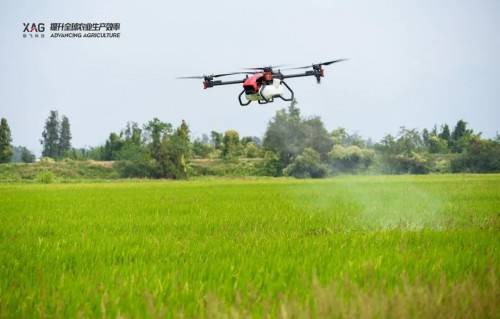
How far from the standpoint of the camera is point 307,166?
155ft

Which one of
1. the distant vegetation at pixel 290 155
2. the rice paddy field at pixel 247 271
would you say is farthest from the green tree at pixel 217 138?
the rice paddy field at pixel 247 271

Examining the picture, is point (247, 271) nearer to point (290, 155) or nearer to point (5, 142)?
point (290, 155)

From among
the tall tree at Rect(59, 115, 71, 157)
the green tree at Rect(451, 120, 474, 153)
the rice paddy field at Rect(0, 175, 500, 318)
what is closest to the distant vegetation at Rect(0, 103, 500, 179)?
the green tree at Rect(451, 120, 474, 153)

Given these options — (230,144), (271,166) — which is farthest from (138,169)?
(271,166)

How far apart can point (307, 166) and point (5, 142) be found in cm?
3326

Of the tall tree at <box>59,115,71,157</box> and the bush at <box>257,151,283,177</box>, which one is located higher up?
the tall tree at <box>59,115,71,157</box>

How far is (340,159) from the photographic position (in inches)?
1870

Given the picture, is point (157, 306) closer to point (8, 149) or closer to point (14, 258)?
point (14, 258)

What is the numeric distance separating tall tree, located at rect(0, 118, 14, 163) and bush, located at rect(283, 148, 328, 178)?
30.8m

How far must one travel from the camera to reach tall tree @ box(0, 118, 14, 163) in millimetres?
55812

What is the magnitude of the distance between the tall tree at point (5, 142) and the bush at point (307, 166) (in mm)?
30791

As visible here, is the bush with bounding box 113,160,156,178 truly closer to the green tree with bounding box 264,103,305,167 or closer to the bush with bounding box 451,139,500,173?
the green tree with bounding box 264,103,305,167

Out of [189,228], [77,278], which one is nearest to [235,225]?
[189,228]

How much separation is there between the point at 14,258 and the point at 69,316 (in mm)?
2375
